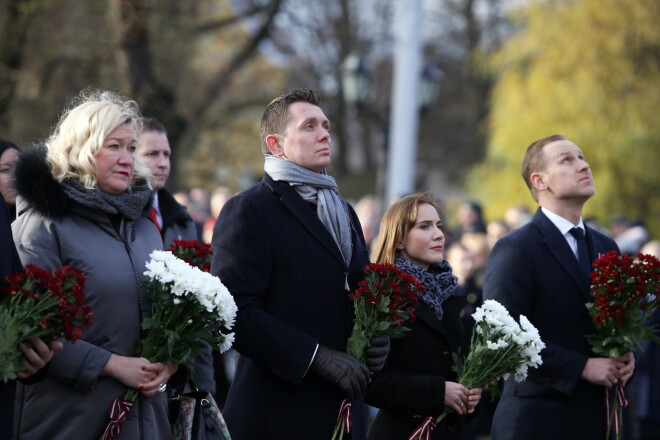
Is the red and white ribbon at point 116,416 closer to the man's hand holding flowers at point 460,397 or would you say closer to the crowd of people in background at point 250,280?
the crowd of people in background at point 250,280

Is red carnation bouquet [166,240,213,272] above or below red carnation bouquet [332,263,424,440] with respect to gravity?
above

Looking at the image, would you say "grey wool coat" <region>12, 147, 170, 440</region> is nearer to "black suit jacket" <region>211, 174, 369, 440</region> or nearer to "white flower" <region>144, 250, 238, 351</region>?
"white flower" <region>144, 250, 238, 351</region>

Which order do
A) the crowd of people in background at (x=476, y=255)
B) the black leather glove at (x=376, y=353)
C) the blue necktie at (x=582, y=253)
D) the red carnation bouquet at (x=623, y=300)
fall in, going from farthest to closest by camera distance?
the crowd of people in background at (x=476, y=255), the blue necktie at (x=582, y=253), the red carnation bouquet at (x=623, y=300), the black leather glove at (x=376, y=353)

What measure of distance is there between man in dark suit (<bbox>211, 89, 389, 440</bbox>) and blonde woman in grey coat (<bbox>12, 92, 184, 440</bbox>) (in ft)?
1.35

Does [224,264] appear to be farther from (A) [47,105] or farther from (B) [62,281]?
(A) [47,105]

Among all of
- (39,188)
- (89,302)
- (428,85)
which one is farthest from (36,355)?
(428,85)

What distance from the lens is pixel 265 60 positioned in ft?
106

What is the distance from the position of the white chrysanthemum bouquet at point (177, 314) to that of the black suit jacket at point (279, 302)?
0.30 metres

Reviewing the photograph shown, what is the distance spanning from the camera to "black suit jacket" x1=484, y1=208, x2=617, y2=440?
5.75 meters

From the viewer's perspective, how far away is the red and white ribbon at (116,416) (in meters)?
4.48

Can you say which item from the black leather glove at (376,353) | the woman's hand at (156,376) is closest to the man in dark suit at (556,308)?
the black leather glove at (376,353)

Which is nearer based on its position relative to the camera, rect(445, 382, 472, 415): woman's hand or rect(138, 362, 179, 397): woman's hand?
rect(138, 362, 179, 397): woman's hand

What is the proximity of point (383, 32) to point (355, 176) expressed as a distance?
23.3ft

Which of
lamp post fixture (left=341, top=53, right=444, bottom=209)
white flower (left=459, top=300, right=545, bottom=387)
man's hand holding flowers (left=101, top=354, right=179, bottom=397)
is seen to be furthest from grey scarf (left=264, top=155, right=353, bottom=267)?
lamp post fixture (left=341, top=53, right=444, bottom=209)
